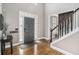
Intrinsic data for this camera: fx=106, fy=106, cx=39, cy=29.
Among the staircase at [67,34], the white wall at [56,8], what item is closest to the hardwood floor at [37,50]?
the staircase at [67,34]

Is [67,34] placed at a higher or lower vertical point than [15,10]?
lower

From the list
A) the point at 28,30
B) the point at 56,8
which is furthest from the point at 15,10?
the point at 56,8

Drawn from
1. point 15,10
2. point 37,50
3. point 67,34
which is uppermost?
point 15,10

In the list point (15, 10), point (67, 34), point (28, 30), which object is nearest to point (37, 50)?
point (28, 30)

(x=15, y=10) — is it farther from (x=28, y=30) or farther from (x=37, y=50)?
(x=37, y=50)

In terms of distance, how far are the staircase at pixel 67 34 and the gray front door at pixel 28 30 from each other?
1.10ft

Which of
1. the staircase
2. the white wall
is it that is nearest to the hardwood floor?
the staircase

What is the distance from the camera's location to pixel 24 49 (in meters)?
1.72

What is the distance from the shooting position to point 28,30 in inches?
69.5

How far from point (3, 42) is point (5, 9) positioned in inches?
20.6

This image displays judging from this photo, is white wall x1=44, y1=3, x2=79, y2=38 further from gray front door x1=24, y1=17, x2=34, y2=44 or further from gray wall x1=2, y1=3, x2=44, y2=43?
gray front door x1=24, y1=17, x2=34, y2=44

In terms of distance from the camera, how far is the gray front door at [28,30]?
69.1 inches

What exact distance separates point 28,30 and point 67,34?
64 centimetres
